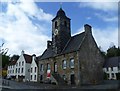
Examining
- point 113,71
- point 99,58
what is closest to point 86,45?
point 99,58

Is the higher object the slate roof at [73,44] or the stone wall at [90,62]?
the slate roof at [73,44]

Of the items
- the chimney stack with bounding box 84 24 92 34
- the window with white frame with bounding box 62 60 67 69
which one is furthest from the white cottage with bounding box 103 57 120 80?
the window with white frame with bounding box 62 60 67 69

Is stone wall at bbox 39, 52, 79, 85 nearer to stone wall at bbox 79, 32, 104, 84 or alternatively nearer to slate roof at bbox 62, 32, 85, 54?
stone wall at bbox 79, 32, 104, 84

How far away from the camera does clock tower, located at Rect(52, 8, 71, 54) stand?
36.8 m

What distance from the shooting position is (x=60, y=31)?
3716cm

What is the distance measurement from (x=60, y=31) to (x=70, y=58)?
7263 mm

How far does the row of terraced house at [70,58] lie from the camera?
102ft

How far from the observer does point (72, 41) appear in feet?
119

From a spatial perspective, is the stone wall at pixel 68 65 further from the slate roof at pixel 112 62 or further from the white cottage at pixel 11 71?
the white cottage at pixel 11 71

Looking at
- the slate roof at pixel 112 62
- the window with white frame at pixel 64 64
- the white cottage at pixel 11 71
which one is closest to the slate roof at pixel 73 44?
the window with white frame at pixel 64 64

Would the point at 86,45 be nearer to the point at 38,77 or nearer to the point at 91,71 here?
the point at 91,71

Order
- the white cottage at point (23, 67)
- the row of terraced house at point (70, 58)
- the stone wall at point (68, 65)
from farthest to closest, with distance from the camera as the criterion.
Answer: the white cottage at point (23, 67), the row of terraced house at point (70, 58), the stone wall at point (68, 65)

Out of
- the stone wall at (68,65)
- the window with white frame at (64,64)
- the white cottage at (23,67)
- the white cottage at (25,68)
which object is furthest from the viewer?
the white cottage at (23,67)

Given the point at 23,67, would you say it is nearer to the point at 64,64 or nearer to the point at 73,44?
the point at 64,64
